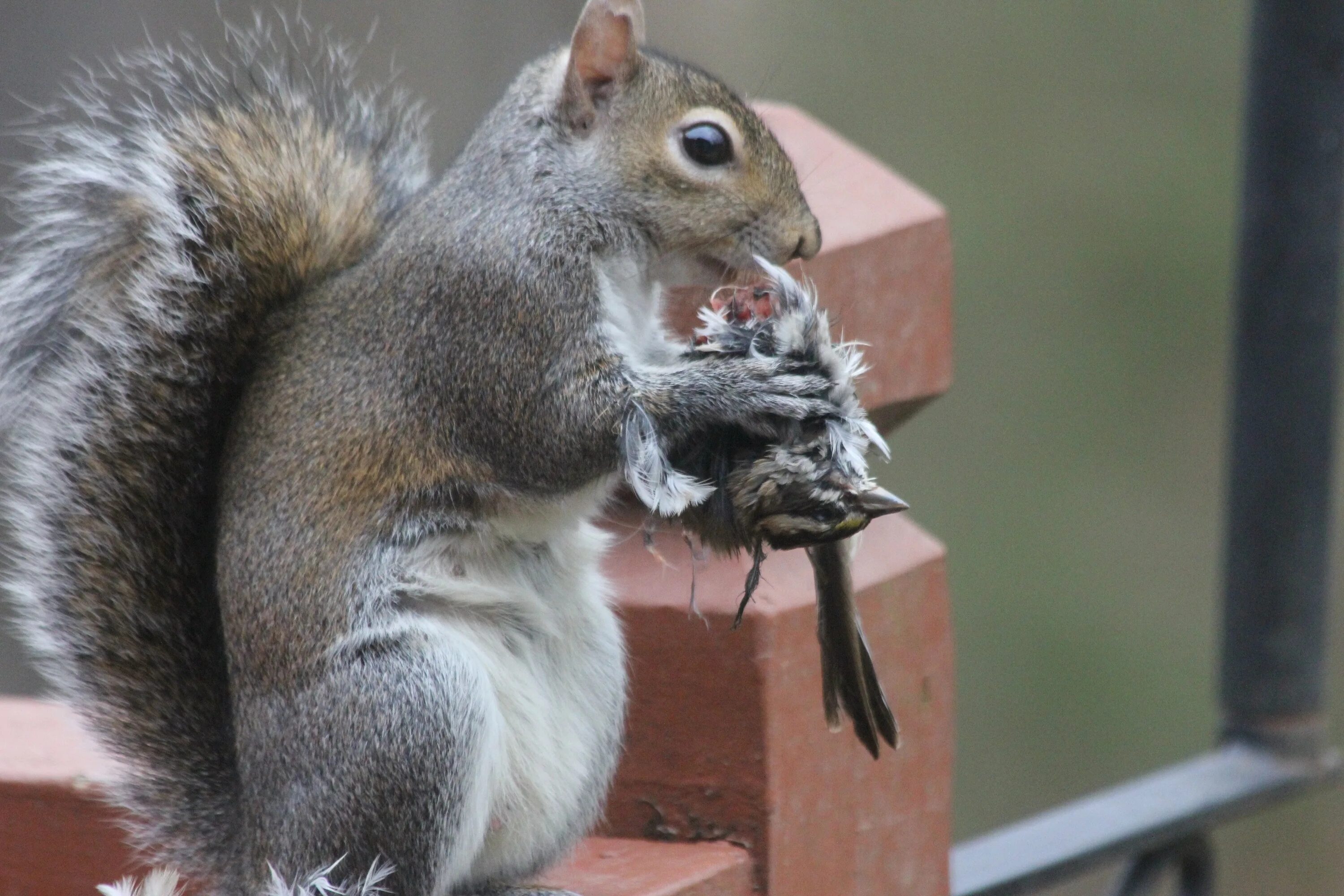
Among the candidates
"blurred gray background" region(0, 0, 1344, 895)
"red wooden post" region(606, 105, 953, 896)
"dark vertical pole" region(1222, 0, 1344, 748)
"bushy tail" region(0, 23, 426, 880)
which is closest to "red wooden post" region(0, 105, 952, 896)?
"red wooden post" region(606, 105, 953, 896)

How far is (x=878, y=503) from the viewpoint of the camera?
1.16 metres

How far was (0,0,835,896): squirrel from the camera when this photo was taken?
1.27m

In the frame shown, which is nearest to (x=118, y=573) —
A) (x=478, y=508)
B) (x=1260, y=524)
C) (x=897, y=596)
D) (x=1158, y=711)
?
(x=478, y=508)

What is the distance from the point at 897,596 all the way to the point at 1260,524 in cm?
75

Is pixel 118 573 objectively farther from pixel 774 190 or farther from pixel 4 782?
pixel 774 190

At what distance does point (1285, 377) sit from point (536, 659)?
1.13 m

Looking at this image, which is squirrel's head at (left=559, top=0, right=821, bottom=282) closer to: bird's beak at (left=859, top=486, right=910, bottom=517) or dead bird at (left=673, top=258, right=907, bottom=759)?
dead bird at (left=673, top=258, right=907, bottom=759)

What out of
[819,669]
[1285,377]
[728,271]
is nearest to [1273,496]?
[1285,377]

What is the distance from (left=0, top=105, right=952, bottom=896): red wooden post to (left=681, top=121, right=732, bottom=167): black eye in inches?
6.1

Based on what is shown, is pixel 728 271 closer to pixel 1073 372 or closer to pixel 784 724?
pixel 784 724

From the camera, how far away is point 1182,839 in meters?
1.92

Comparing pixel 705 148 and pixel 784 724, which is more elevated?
pixel 705 148

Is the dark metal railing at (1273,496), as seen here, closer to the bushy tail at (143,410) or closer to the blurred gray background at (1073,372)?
the bushy tail at (143,410)

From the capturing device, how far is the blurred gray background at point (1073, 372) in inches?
211
